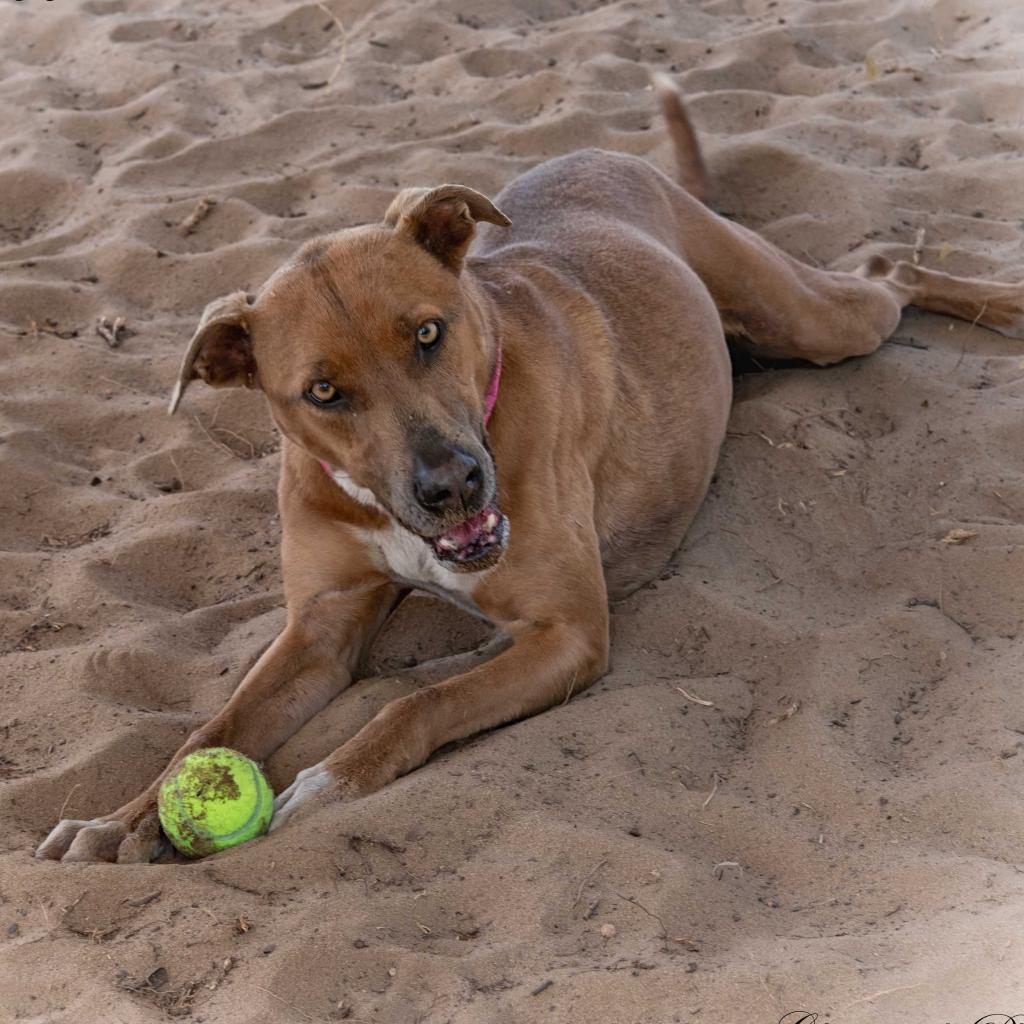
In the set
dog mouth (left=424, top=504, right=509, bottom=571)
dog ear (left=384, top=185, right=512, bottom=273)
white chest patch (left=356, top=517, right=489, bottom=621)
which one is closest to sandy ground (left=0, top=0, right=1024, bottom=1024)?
white chest patch (left=356, top=517, right=489, bottom=621)

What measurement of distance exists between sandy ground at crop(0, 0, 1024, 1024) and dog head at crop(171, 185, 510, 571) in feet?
2.21

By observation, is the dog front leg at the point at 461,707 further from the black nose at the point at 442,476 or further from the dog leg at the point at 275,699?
the black nose at the point at 442,476

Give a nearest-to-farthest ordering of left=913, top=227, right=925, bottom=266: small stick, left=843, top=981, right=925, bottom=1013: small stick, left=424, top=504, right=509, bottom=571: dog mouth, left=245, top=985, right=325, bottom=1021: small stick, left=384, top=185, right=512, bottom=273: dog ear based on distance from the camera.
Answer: left=843, top=981, right=925, bottom=1013: small stick, left=245, top=985, right=325, bottom=1021: small stick, left=424, top=504, right=509, bottom=571: dog mouth, left=384, top=185, right=512, bottom=273: dog ear, left=913, top=227, right=925, bottom=266: small stick

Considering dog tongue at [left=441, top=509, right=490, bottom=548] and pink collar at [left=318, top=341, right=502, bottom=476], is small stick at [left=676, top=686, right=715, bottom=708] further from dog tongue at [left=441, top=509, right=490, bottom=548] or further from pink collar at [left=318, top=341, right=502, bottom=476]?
pink collar at [left=318, top=341, right=502, bottom=476]

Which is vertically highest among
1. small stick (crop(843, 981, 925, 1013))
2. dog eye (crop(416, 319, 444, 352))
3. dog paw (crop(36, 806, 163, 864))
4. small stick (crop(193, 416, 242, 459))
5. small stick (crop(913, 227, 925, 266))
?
dog eye (crop(416, 319, 444, 352))

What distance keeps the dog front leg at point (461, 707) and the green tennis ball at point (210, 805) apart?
0.31 feet

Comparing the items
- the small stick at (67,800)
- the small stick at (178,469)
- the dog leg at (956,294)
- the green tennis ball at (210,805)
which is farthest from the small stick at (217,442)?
the dog leg at (956,294)

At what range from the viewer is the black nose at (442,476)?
3.55 m

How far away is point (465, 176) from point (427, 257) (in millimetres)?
2996

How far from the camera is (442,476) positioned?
3.54 metres

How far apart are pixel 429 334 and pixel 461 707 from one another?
1.00 meters

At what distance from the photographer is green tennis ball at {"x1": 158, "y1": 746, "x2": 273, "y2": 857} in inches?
132

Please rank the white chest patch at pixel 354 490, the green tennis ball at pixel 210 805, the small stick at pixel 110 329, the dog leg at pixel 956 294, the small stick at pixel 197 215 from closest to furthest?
the green tennis ball at pixel 210 805, the white chest patch at pixel 354 490, the dog leg at pixel 956 294, the small stick at pixel 110 329, the small stick at pixel 197 215

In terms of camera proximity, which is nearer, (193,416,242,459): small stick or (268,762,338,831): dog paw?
(268,762,338,831): dog paw
